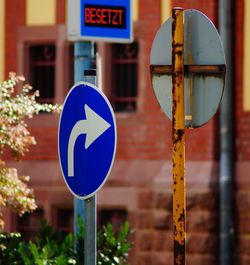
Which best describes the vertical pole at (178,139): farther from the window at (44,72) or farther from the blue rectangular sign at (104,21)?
the window at (44,72)

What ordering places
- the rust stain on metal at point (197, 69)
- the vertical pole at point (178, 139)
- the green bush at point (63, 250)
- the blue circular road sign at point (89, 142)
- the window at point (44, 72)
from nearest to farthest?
the blue circular road sign at point (89, 142) → the vertical pole at point (178, 139) → the rust stain on metal at point (197, 69) → the green bush at point (63, 250) → the window at point (44, 72)

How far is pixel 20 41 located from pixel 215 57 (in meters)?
11.6

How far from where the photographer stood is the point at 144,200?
20703 millimetres

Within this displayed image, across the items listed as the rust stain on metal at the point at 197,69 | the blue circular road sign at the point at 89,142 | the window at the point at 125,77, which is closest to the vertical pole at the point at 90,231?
the blue circular road sign at the point at 89,142

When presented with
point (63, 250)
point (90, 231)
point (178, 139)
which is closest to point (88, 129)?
point (178, 139)

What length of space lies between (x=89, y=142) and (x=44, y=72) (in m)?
12.0

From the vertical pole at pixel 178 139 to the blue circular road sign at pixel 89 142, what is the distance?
45 centimetres

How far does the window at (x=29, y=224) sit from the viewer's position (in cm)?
2178

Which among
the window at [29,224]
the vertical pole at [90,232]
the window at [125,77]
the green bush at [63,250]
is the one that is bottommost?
the window at [29,224]

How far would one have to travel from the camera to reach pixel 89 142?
9.86m

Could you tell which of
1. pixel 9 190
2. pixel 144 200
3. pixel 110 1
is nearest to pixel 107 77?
pixel 144 200

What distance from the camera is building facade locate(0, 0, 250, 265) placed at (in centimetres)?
2022

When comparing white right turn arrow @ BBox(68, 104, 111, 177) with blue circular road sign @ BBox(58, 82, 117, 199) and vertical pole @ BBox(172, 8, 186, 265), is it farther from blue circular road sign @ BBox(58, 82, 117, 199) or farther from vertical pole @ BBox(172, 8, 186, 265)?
vertical pole @ BBox(172, 8, 186, 265)

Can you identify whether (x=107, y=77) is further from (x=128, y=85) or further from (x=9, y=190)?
(x=9, y=190)
